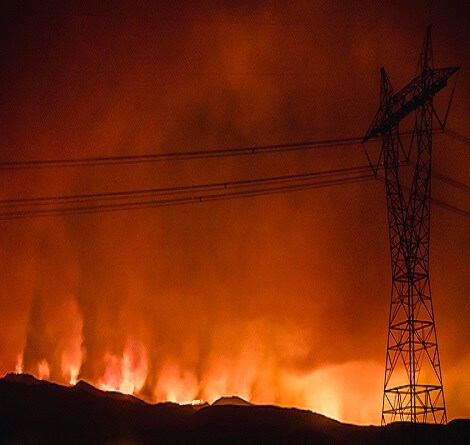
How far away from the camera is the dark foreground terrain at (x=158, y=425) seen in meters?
41.2

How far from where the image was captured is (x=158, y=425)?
147 ft

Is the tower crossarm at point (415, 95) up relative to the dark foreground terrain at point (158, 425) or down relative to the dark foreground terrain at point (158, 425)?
up

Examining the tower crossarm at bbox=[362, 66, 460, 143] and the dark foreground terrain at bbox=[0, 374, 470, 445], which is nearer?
the tower crossarm at bbox=[362, 66, 460, 143]

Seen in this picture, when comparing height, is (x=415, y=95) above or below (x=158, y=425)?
above

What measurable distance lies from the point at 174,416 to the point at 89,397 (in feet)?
20.2

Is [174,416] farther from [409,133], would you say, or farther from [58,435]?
[409,133]

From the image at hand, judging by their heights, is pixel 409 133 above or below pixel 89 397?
above

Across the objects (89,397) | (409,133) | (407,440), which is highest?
(409,133)

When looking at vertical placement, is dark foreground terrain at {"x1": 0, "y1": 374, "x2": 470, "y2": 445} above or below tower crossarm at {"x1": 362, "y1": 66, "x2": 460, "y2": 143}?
below

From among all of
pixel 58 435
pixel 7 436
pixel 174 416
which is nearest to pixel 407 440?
pixel 174 416

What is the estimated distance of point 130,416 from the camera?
150 feet

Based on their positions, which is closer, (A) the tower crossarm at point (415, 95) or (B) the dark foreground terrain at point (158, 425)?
(A) the tower crossarm at point (415, 95)

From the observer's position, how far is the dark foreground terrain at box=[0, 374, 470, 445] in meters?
41.2

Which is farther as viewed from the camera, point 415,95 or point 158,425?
point 158,425
